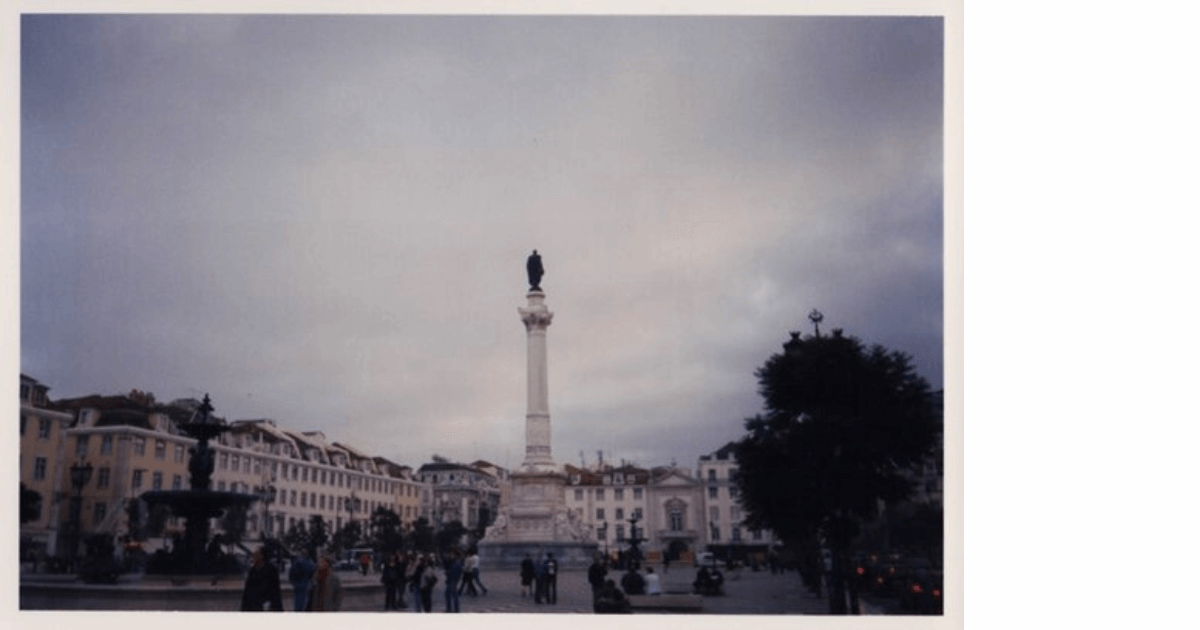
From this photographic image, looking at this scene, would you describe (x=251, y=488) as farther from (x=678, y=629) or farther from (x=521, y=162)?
(x=678, y=629)

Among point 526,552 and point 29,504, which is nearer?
point 29,504

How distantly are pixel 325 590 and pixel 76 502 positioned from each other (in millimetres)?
3967

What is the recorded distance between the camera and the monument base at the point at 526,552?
1706 cm

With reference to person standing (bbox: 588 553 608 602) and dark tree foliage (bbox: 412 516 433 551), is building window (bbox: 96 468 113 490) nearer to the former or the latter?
dark tree foliage (bbox: 412 516 433 551)

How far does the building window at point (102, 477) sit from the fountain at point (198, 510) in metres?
0.78

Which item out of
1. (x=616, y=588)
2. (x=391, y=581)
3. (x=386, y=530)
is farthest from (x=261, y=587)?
(x=386, y=530)

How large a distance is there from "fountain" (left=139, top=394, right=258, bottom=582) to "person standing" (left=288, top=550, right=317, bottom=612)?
1992mm

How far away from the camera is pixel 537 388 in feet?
56.4

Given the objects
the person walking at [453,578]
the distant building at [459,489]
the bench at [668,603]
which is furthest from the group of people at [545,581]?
the distant building at [459,489]

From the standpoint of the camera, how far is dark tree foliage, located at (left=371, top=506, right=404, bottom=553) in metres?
15.1

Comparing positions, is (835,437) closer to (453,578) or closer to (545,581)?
(545,581)

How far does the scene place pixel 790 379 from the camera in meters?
13.8

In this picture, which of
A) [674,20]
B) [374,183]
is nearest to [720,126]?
[674,20]

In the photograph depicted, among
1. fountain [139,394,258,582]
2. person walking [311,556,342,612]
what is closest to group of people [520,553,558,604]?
person walking [311,556,342,612]
